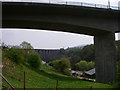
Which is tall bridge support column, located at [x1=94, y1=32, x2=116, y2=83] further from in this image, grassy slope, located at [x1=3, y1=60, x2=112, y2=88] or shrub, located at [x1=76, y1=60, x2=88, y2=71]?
shrub, located at [x1=76, y1=60, x2=88, y2=71]

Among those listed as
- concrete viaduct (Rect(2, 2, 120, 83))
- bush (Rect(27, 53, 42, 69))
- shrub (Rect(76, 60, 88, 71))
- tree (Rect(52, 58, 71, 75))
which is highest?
concrete viaduct (Rect(2, 2, 120, 83))

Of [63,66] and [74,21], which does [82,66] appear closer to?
[63,66]

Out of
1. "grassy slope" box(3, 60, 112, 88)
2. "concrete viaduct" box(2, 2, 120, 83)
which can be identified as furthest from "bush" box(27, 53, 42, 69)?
"grassy slope" box(3, 60, 112, 88)

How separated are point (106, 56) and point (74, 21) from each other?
19.9 feet

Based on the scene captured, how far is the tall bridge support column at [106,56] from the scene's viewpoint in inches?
1132

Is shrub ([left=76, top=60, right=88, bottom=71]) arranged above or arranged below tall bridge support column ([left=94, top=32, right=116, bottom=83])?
below

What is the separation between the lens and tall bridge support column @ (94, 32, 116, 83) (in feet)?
94.3

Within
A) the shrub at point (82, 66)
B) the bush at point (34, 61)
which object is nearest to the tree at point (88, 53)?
the shrub at point (82, 66)

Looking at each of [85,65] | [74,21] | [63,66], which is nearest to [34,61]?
[74,21]

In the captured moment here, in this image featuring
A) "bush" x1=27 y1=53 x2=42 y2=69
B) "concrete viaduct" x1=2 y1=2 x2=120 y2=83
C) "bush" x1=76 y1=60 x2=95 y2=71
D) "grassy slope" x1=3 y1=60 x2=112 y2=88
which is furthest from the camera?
"bush" x1=76 y1=60 x2=95 y2=71

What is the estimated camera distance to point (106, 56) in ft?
96.1

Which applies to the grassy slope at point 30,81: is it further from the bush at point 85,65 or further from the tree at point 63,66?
the bush at point 85,65

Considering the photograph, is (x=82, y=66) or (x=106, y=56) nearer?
(x=106, y=56)

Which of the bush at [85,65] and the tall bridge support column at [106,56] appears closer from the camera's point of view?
the tall bridge support column at [106,56]
